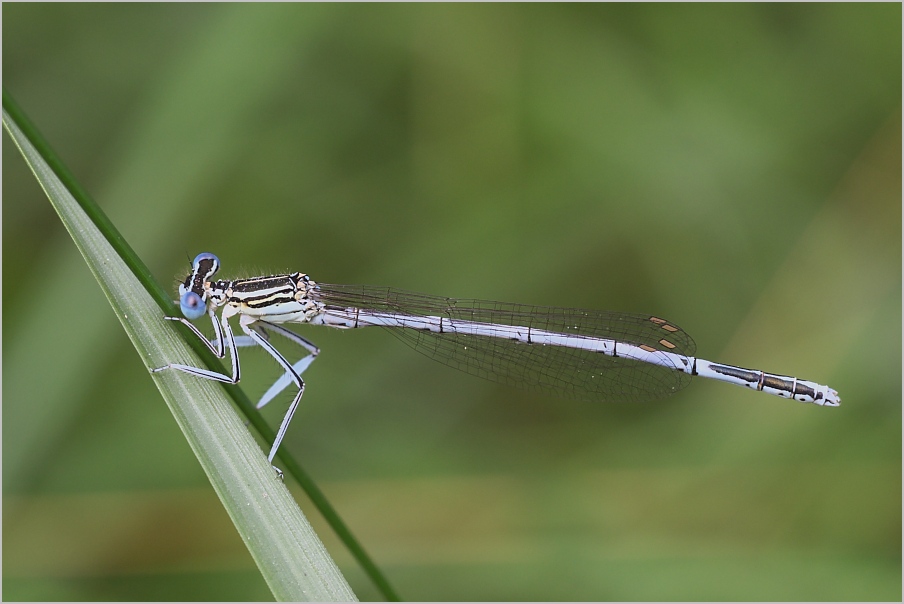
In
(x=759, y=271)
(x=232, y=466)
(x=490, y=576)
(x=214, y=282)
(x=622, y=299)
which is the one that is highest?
(x=759, y=271)

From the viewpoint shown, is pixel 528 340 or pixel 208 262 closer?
pixel 208 262

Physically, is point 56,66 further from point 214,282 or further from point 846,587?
point 846,587

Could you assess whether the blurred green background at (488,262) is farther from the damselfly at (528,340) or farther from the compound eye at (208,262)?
the compound eye at (208,262)

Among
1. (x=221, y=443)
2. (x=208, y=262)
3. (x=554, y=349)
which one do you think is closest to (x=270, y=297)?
(x=208, y=262)

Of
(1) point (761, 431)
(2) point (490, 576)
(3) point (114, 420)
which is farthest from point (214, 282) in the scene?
(1) point (761, 431)

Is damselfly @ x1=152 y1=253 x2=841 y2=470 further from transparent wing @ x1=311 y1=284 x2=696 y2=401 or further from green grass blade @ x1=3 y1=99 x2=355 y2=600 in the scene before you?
green grass blade @ x1=3 y1=99 x2=355 y2=600

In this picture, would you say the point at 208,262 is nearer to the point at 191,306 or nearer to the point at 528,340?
the point at 191,306

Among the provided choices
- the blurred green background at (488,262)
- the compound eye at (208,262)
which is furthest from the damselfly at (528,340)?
the blurred green background at (488,262)
